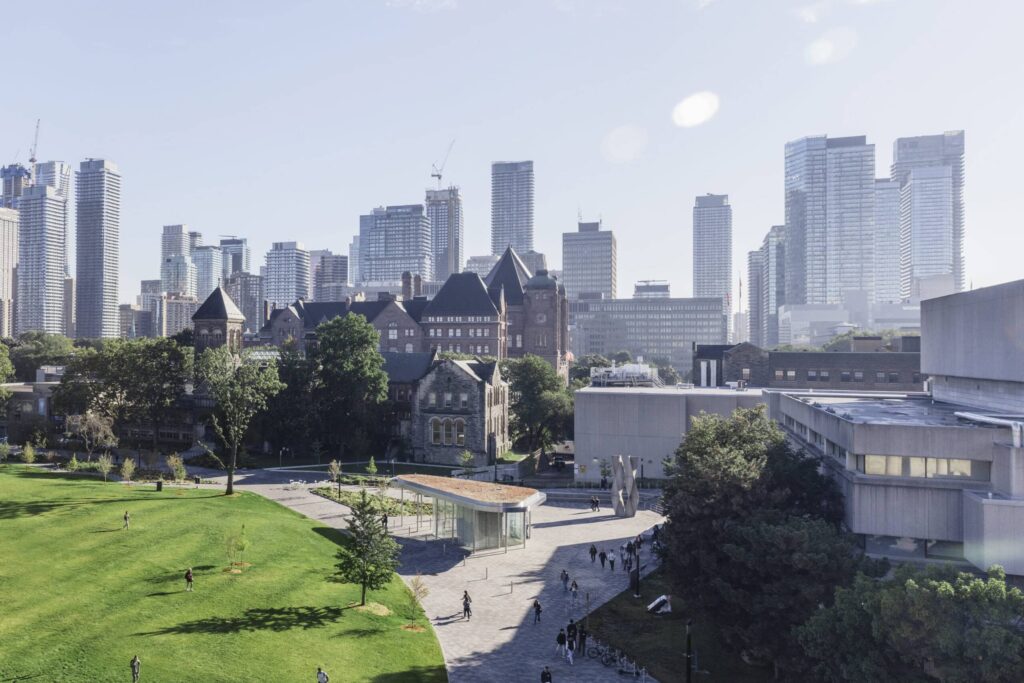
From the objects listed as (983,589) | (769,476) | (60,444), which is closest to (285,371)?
(60,444)

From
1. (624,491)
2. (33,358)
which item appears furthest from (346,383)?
(33,358)

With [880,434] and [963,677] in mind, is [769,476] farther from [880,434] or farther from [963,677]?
[963,677]

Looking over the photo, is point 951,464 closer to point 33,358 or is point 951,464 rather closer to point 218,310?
point 218,310

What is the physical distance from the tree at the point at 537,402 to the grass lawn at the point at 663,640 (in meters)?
51.9

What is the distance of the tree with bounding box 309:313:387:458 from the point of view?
309 feet

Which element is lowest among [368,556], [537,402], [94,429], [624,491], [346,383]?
[624,491]

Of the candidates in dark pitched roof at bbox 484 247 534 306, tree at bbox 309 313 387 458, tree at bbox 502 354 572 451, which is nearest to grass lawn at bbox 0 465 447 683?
tree at bbox 309 313 387 458

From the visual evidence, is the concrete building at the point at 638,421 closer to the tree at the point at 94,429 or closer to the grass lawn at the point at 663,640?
the grass lawn at the point at 663,640

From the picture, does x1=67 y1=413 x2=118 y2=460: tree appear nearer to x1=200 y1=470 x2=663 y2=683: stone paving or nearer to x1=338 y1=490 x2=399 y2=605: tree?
x1=200 y1=470 x2=663 y2=683: stone paving

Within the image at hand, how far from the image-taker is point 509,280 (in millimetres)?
163000

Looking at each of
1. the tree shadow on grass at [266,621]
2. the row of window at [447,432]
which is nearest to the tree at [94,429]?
the row of window at [447,432]

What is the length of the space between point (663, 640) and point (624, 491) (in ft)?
90.1

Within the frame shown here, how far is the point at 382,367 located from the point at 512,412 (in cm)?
2058

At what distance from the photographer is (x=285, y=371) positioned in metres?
96.6
